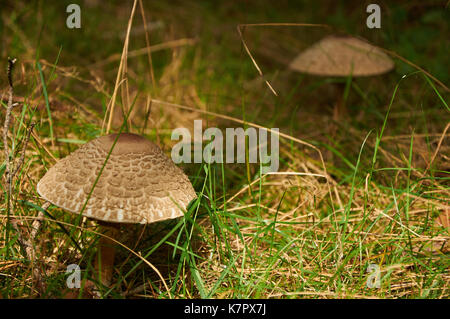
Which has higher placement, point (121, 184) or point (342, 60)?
point (342, 60)

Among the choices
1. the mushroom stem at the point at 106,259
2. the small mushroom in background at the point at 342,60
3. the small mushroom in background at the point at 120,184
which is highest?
the small mushroom in background at the point at 342,60

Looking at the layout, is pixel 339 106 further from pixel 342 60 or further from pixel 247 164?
pixel 247 164

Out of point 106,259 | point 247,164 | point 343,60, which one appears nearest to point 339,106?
point 343,60

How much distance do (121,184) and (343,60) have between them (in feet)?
7.97

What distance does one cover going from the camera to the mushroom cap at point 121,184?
1.53m

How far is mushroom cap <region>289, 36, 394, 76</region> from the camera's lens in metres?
3.33

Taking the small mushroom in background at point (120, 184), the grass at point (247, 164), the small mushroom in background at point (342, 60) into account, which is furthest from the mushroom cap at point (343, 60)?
the small mushroom in background at point (120, 184)

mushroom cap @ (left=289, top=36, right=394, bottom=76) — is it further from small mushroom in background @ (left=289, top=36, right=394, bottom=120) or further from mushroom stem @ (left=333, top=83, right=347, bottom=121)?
mushroom stem @ (left=333, top=83, right=347, bottom=121)

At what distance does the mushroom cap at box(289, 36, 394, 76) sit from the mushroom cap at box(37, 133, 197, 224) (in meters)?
2.08

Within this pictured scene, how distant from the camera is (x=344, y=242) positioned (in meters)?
1.96

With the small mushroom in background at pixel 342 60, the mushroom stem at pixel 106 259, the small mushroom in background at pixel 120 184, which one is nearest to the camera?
the small mushroom in background at pixel 120 184

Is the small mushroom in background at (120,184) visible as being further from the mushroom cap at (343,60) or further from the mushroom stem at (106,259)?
the mushroom cap at (343,60)

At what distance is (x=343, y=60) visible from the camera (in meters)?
3.41

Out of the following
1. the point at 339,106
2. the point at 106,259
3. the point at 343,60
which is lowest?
the point at 106,259
